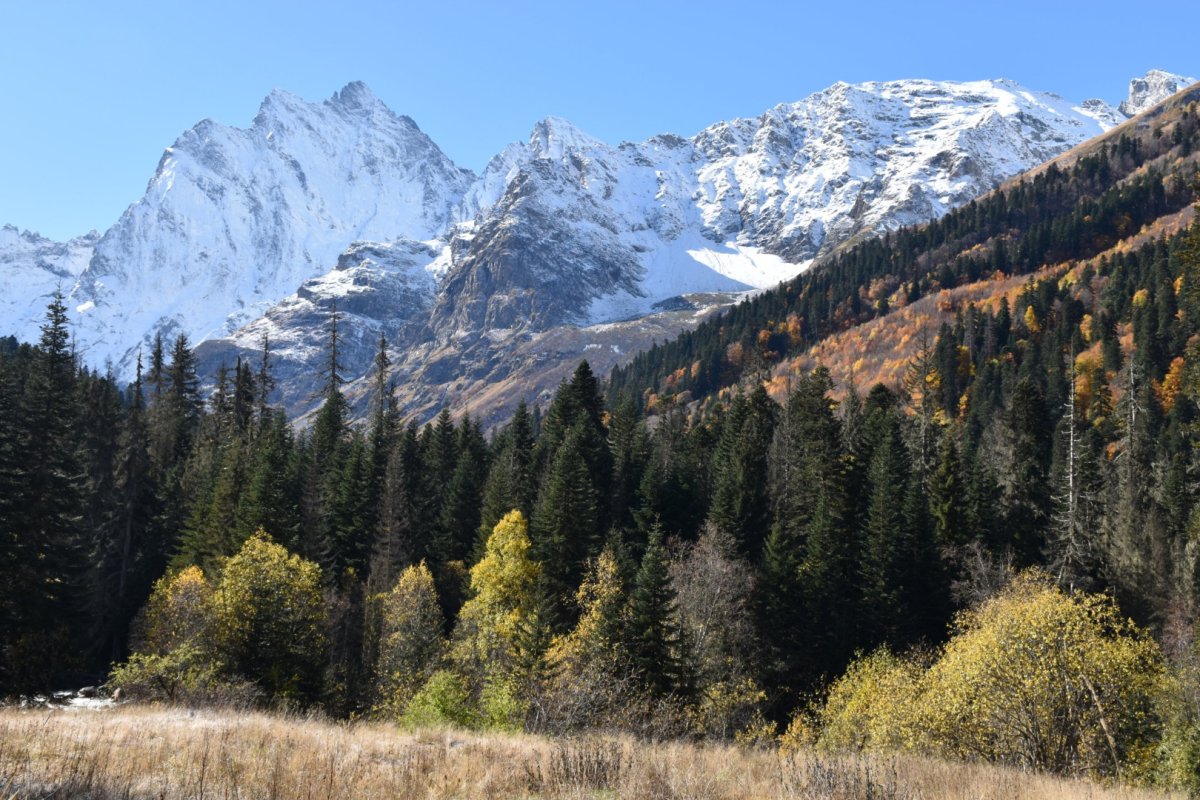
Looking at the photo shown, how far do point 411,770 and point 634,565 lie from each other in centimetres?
3844

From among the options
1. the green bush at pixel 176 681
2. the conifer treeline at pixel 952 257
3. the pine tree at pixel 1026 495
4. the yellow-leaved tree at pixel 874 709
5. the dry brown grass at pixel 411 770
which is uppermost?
the conifer treeline at pixel 952 257

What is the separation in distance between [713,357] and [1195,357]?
158125 mm

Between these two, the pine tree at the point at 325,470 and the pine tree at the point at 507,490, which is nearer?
the pine tree at the point at 507,490

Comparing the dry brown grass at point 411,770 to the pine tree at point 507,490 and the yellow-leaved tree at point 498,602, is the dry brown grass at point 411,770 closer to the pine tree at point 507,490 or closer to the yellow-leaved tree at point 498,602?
the yellow-leaved tree at point 498,602

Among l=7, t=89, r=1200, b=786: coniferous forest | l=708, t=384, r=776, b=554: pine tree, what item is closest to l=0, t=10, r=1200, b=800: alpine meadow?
l=7, t=89, r=1200, b=786: coniferous forest

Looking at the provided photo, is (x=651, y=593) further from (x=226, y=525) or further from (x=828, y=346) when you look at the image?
(x=828, y=346)

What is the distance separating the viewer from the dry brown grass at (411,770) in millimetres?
9664

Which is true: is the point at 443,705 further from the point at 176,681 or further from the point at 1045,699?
the point at 1045,699

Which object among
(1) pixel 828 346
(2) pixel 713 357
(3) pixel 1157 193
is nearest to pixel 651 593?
(1) pixel 828 346

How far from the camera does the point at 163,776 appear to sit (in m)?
10.2

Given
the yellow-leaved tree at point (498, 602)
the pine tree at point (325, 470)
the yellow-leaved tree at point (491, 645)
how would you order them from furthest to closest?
the pine tree at point (325, 470) → the yellow-leaved tree at point (498, 602) → the yellow-leaved tree at point (491, 645)

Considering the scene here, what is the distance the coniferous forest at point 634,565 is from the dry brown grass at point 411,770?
255 inches

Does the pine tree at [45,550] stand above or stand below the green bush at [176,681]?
above

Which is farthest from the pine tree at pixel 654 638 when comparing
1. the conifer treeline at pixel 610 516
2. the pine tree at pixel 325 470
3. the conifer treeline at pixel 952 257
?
the conifer treeline at pixel 952 257
